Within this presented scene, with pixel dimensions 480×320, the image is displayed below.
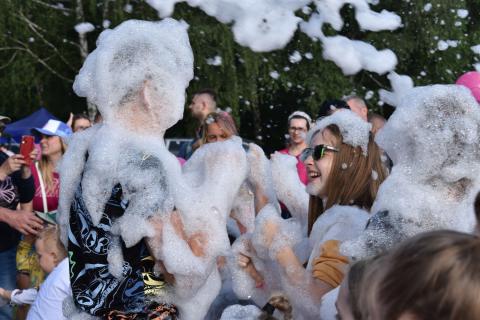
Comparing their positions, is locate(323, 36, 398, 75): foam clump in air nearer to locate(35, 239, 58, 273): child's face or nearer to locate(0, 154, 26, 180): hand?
locate(35, 239, 58, 273): child's face

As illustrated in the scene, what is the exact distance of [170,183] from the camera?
3.08 meters

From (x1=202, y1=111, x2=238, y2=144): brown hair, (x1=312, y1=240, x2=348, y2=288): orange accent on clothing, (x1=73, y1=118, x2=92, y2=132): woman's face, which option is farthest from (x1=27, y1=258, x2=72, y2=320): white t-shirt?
(x1=73, y1=118, x2=92, y2=132): woman's face

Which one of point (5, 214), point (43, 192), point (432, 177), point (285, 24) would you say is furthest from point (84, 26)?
point (432, 177)

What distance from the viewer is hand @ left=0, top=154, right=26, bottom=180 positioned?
5.48 meters

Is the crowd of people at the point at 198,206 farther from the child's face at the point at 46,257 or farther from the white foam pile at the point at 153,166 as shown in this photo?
the child's face at the point at 46,257

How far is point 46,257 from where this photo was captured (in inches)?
189

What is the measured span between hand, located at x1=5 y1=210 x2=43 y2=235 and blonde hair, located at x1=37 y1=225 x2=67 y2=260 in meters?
0.17

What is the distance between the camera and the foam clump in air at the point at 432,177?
106 inches

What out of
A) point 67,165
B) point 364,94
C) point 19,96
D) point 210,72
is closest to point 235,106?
point 210,72

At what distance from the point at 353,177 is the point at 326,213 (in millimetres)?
178

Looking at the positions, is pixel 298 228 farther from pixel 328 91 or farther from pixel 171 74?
pixel 328 91

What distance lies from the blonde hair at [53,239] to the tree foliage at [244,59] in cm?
245

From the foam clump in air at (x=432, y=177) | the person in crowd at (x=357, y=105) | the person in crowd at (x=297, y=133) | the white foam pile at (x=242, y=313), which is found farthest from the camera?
the person in crowd at (x=297, y=133)

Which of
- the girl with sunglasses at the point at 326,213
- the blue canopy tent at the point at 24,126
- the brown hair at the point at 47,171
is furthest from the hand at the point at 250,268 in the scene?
the blue canopy tent at the point at 24,126
